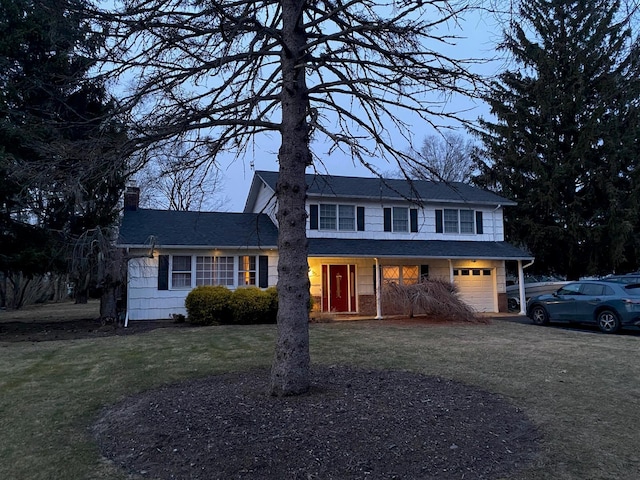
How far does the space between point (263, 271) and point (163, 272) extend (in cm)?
349

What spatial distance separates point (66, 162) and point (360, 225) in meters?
13.9

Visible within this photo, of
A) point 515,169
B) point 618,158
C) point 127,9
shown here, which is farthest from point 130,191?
point 618,158

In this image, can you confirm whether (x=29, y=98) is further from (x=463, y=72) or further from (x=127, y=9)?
(x=463, y=72)

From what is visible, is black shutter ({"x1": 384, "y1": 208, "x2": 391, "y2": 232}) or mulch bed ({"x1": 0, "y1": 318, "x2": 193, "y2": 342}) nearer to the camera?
mulch bed ({"x1": 0, "y1": 318, "x2": 193, "y2": 342})

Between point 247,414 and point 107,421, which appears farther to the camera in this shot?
point 107,421

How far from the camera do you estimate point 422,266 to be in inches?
759

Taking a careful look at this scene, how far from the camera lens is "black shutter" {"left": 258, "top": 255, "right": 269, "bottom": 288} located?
16797mm

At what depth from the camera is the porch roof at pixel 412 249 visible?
16719 millimetres

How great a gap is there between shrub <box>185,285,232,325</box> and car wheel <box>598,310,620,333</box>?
11350 millimetres

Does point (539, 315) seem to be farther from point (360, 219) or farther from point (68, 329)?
point (68, 329)

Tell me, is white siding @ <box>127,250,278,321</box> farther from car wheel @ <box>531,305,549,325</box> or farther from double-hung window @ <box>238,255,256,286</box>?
car wheel @ <box>531,305,549,325</box>

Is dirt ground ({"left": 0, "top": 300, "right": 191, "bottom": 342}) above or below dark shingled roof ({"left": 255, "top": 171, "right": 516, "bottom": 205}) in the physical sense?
below

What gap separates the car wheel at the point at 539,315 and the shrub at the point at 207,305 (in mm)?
10365

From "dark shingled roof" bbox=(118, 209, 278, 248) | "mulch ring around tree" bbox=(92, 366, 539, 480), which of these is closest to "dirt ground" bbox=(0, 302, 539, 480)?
"mulch ring around tree" bbox=(92, 366, 539, 480)
